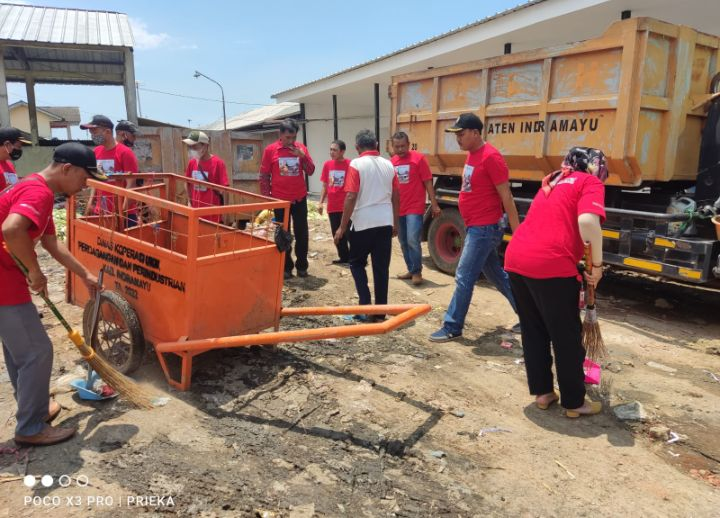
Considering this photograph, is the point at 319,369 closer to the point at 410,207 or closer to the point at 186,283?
the point at 186,283

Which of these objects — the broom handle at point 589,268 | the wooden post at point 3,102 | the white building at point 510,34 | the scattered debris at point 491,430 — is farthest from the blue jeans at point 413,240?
the wooden post at point 3,102

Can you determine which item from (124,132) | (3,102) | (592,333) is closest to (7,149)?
(124,132)

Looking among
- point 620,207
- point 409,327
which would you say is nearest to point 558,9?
point 620,207

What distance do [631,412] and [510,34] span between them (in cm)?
691

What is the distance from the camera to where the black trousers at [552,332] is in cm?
296

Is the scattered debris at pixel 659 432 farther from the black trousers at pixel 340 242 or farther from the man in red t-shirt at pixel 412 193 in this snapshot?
the black trousers at pixel 340 242

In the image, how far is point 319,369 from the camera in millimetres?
3746

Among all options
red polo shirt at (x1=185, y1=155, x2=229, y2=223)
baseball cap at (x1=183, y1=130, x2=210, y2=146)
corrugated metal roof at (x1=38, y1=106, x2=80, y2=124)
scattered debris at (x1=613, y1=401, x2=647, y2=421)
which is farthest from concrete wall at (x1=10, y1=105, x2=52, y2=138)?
scattered debris at (x1=613, y1=401, x2=647, y2=421)

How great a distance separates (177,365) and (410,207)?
3473mm

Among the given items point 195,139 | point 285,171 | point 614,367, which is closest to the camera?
point 614,367

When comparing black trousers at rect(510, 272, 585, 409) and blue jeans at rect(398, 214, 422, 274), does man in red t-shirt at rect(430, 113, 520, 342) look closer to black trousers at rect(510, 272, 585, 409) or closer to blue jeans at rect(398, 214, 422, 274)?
black trousers at rect(510, 272, 585, 409)

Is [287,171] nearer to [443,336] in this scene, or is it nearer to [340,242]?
[340,242]

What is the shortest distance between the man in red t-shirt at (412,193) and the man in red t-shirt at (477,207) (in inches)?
69.8

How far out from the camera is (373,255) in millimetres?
4559
